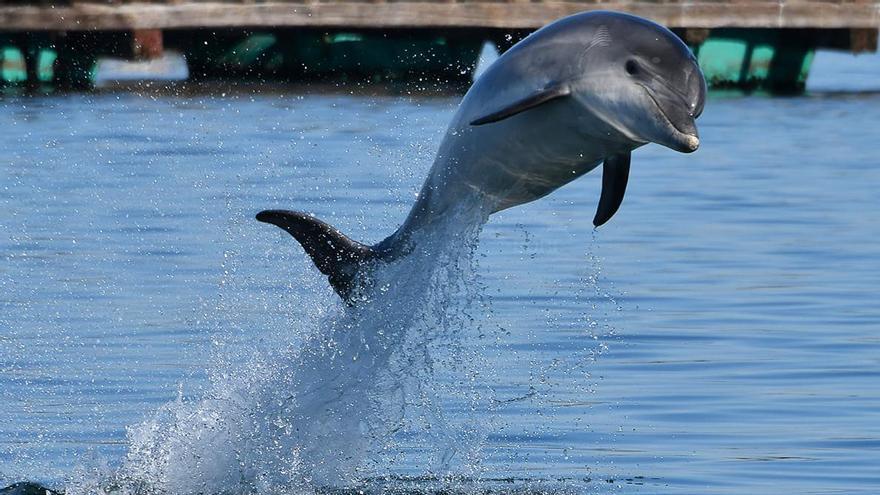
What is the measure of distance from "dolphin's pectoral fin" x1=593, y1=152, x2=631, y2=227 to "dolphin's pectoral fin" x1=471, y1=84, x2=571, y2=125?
0.39 m

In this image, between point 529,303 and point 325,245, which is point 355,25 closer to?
point 529,303

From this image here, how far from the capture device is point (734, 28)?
28.1 metres

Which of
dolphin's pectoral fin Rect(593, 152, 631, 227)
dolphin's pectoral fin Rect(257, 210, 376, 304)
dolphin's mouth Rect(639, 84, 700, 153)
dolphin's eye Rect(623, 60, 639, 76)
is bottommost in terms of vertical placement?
dolphin's pectoral fin Rect(257, 210, 376, 304)

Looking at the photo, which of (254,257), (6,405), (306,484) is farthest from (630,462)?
(254,257)

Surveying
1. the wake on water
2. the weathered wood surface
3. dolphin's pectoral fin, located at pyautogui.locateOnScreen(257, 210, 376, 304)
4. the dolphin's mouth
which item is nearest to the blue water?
the wake on water

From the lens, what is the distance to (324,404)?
7730 mm

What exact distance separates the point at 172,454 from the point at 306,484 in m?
0.67

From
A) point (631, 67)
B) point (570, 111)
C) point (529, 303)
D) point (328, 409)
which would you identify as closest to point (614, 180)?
point (570, 111)

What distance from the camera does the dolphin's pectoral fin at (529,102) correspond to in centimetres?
618

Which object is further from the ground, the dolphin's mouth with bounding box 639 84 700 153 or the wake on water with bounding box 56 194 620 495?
the dolphin's mouth with bounding box 639 84 700 153

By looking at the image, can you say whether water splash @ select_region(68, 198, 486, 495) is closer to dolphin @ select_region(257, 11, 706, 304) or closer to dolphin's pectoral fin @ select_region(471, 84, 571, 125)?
dolphin @ select_region(257, 11, 706, 304)

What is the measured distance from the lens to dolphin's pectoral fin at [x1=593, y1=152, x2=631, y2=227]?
6.59 meters

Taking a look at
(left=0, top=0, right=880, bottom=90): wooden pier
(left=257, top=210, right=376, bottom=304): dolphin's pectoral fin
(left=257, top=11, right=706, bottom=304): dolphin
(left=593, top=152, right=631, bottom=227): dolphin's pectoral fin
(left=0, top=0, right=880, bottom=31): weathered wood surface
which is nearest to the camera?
(left=257, top=11, right=706, bottom=304): dolphin

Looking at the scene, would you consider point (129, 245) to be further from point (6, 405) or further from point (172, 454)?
point (172, 454)
